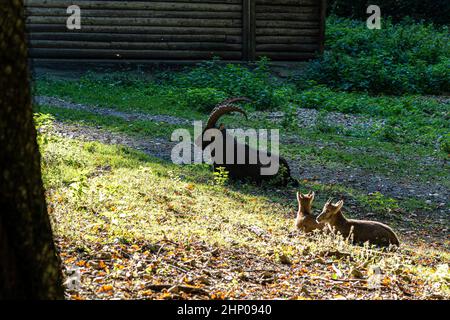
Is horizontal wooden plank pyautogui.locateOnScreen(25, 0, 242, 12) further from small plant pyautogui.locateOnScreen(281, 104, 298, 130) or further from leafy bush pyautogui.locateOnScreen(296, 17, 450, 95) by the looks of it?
small plant pyautogui.locateOnScreen(281, 104, 298, 130)

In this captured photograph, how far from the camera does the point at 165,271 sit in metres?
5.50

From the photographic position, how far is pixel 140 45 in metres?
22.9

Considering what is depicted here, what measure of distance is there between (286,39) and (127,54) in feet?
18.1

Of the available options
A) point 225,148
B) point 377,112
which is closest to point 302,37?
point 377,112

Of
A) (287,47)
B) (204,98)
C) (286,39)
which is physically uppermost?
(286,39)

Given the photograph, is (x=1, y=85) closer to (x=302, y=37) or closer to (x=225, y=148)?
(x=225, y=148)

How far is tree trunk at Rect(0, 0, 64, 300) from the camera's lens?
11.5 feet

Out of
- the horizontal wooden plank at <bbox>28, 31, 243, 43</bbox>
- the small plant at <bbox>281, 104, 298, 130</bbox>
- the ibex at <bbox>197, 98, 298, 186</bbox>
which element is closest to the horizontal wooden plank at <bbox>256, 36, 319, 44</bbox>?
the horizontal wooden plank at <bbox>28, 31, 243, 43</bbox>

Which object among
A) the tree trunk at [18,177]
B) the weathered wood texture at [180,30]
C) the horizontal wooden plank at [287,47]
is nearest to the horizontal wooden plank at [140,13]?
the weathered wood texture at [180,30]

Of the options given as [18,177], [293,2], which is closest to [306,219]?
[18,177]

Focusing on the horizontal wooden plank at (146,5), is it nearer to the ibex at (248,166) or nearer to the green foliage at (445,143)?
the green foliage at (445,143)

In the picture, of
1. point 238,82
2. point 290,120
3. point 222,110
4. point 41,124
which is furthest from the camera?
point 238,82

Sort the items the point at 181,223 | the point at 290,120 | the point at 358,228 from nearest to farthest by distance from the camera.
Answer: the point at 181,223, the point at 358,228, the point at 290,120

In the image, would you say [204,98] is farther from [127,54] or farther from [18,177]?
[18,177]
